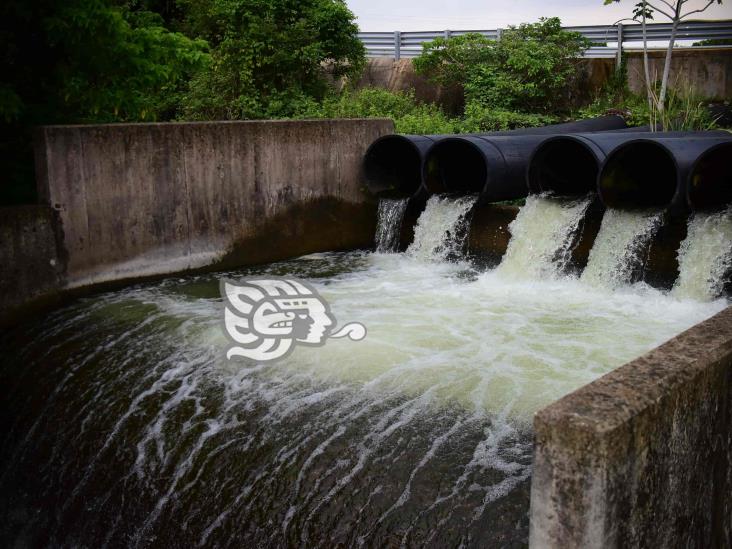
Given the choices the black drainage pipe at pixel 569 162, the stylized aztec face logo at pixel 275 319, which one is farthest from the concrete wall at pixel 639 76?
the stylized aztec face logo at pixel 275 319

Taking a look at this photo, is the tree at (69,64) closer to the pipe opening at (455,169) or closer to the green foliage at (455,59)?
the pipe opening at (455,169)

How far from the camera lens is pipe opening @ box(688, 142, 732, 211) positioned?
741 cm

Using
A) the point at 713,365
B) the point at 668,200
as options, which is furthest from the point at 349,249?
the point at 713,365

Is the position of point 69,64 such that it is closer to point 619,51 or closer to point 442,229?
point 442,229

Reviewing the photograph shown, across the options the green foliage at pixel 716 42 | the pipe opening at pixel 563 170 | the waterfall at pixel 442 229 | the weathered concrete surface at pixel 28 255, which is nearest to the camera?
the weathered concrete surface at pixel 28 255

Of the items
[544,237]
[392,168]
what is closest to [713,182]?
[544,237]

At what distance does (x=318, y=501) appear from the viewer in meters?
3.93

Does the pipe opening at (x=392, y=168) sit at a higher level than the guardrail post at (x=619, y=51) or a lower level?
lower

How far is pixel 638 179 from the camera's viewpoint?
8.25m

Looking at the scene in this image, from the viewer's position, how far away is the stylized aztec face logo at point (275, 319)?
6.13m

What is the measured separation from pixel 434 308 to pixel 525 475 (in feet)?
10.6

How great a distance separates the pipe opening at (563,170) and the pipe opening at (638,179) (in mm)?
532

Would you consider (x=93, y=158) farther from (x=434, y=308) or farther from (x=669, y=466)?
(x=669, y=466)

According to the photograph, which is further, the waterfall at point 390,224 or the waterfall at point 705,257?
the waterfall at point 390,224
